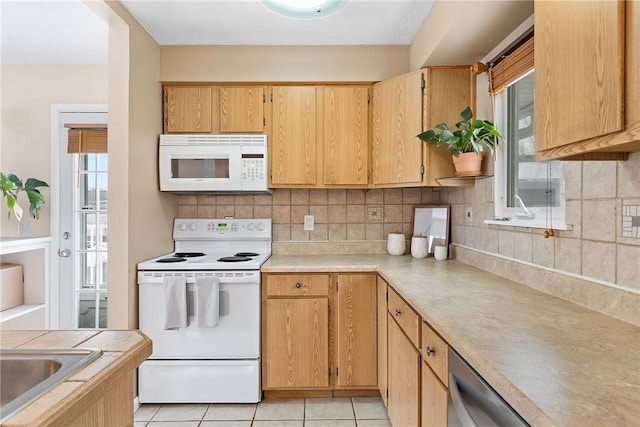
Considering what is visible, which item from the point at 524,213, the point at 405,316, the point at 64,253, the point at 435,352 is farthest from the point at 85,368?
the point at 64,253

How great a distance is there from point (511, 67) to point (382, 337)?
5.52ft

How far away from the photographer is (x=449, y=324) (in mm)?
1160

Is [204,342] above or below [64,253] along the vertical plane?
below

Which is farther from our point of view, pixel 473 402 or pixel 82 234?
pixel 82 234

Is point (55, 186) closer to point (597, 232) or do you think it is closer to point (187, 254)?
point (187, 254)

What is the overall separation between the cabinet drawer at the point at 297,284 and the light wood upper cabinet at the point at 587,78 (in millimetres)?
1558

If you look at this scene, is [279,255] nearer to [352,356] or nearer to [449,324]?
[352,356]

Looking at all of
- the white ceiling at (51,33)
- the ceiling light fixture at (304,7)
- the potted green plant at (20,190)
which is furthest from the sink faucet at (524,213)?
the potted green plant at (20,190)

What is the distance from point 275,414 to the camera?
2305 millimetres

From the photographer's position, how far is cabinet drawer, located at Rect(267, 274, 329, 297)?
95.1 inches

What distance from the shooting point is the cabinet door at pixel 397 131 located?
2.51 meters

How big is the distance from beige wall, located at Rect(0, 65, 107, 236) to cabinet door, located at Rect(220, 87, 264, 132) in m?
1.25

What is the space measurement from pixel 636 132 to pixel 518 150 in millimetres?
1303

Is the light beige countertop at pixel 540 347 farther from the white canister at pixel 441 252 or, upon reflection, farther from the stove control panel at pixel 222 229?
the stove control panel at pixel 222 229
